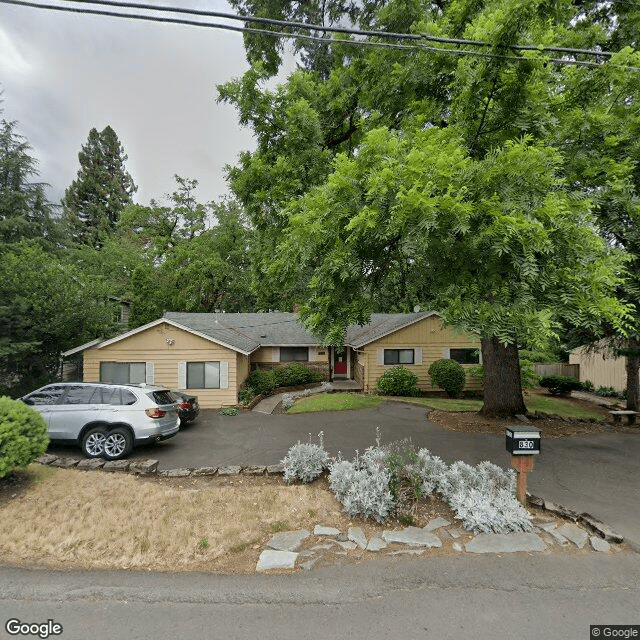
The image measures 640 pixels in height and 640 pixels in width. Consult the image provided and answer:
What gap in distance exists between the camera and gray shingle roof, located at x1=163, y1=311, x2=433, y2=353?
62.7ft

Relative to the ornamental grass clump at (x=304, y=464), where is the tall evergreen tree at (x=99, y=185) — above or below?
above

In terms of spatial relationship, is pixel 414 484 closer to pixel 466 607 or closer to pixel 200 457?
pixel 466 607

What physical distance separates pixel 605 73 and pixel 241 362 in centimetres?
1553

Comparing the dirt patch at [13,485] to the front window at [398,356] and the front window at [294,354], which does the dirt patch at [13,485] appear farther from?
the front window at [398,356]

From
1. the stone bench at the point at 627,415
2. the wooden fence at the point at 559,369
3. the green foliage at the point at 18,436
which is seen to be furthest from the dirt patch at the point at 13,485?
the wooden fence at the point at 559,369

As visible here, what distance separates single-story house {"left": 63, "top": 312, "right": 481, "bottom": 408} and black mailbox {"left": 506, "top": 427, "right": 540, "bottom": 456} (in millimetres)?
3994

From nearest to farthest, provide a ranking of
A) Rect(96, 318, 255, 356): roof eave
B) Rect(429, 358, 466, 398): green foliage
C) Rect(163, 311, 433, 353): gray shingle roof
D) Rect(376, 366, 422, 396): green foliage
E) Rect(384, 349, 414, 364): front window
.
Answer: Rect(96, 318, 255, 356): roof eave, Rect(376, 366, 422, 396): green foliage, Rect(429, 358, 466, 398): green foliage, Rect(163, 311, 433, 353): gray shingle roof, Rect(384, 349, 414, 364): front window

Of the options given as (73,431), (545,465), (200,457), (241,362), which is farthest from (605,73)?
(241,362)

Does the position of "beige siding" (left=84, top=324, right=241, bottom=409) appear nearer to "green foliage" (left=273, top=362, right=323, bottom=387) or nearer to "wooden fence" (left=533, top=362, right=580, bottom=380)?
"green foliage" (left=273, top=362, right=323, bottom=387)

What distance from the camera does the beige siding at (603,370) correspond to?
20.7 metres

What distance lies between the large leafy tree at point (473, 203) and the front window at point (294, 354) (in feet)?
44.9

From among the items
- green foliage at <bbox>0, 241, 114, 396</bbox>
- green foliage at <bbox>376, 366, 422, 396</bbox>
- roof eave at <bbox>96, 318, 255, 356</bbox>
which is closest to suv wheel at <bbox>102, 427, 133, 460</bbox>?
green foliage at <bbox>0, 241, 114, 396</bbox>

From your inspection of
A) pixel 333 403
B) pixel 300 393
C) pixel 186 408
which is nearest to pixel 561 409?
pixel 333 403

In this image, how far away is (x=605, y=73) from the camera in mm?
6648
